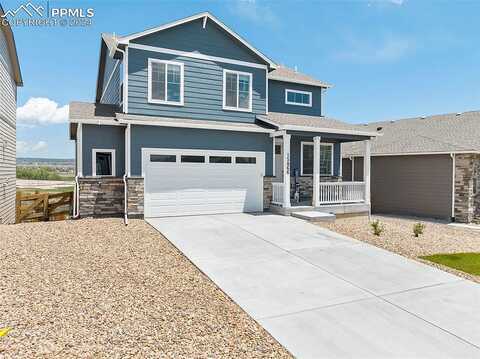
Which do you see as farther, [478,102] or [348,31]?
[478,102]

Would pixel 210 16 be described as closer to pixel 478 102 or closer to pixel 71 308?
pixel 71 308

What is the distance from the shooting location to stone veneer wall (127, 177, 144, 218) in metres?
10.8

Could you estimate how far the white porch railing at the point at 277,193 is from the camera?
41.4 feet

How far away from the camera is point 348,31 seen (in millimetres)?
14992

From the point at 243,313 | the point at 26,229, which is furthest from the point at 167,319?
the point at 26,229

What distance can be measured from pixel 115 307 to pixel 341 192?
432 inches

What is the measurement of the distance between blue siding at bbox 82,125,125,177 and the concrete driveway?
4.60 metres

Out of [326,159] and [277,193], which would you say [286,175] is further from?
[326,159]

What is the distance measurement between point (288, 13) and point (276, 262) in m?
11.8

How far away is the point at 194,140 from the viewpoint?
11.8 meters

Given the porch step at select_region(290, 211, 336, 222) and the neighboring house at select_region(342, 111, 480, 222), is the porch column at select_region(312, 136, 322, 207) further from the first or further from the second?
the neighboring house at select_region(342, 111, 480, 222)

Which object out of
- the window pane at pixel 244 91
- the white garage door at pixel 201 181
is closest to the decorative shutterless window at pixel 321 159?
the white garage door at pixel 201 181

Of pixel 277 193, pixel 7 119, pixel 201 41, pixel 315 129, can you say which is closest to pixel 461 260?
pixel 315 129

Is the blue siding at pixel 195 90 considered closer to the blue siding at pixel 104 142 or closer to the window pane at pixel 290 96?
the blue siding at pixel 104 142
